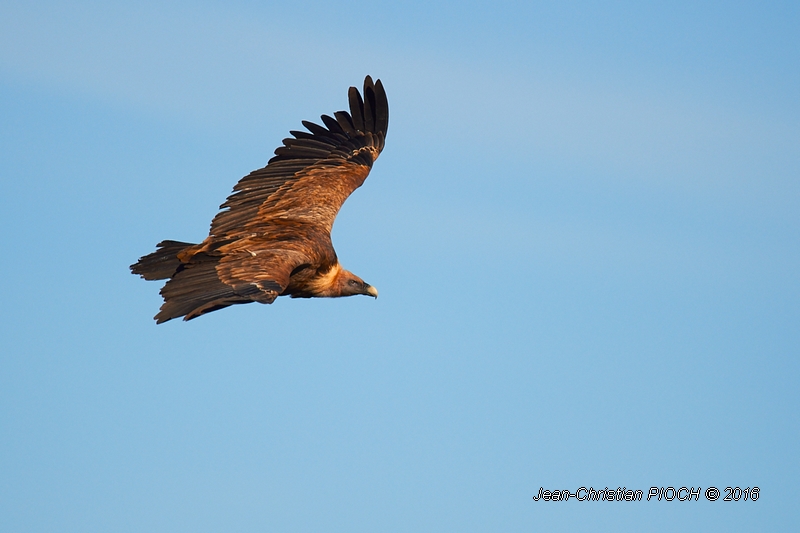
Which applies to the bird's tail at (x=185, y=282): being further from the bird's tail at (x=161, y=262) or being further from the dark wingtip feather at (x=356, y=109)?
the dark wingtip feather at (x=356, y=109)

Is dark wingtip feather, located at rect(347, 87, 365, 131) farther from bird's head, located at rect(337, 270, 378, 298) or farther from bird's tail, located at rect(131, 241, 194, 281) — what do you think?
bird's tail, located at rect(131, 241, 194, 281)

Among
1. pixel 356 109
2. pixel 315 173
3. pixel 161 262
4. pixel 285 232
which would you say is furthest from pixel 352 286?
pixel 356 109

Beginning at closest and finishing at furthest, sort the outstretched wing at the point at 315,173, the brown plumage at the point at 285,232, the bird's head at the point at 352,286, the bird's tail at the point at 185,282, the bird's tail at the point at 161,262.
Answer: the bird's tail at the point at 185,282 < the brown plumage at the point at 285,232 < the bird's tail at the point at 161,262 < the outstretched wing at the point at 315,173 < the bird's head at the point at 352,286

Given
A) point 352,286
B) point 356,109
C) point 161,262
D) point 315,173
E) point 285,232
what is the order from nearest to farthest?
point 161,262 → point 285,232 → point 352,286 → point 315,173 → point 356,109

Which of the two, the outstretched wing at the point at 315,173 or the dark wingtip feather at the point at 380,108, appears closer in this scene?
the outstretched wing at the point at 315,173

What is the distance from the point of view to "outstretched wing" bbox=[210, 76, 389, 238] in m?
14.6

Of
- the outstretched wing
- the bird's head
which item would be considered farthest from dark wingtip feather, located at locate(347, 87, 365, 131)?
the bird's head

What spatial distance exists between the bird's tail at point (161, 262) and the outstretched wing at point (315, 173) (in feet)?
1.72

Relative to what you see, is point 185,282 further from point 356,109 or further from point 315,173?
point 356,109

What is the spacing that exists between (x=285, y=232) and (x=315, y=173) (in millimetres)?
1848

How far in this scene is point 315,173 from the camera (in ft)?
51.6

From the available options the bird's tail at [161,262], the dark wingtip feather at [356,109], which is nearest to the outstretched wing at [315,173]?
the dark wingtip feather at [356,109]

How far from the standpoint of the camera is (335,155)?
16234 mm

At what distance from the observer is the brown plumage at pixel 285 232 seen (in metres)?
12.3
